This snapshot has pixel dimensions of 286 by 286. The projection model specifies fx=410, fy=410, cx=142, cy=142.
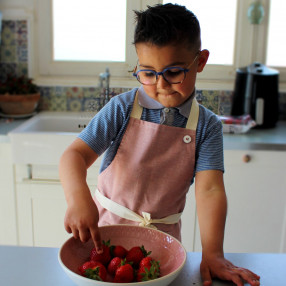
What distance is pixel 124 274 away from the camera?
0.64 m

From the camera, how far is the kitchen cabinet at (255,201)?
1674mm

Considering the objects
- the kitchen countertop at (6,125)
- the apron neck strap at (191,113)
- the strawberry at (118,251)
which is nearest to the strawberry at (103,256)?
the strawberry at (118,251)

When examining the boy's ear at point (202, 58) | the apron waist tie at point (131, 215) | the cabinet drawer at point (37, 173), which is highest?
the boy's ear at point (202, 58)

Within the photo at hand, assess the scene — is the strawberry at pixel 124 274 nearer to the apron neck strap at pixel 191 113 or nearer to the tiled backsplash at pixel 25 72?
the apron neck strap at pixel 191 113

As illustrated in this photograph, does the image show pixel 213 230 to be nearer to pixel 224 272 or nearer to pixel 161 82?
pixel 224 272

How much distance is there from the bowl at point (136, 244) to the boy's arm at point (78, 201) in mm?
33

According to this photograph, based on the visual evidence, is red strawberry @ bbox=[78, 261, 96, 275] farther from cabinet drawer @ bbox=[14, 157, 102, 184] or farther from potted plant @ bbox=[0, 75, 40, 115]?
potted plant @ bbox=[0, 75, 40, 115]

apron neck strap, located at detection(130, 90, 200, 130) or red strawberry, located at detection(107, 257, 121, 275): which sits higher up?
apron neck strap, located at detection(130, 90, 200, 130)

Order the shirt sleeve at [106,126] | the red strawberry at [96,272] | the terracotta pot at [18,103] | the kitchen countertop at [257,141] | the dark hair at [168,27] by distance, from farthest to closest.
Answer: the terracotta pot at [18,103]
the kitchen countertop at [257,141]
the shirt sleeve at [106,126]
the dark hair at [168,27]
the red strawberry at [96,272]

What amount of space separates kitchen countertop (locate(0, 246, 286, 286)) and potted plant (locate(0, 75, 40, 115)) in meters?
1.24

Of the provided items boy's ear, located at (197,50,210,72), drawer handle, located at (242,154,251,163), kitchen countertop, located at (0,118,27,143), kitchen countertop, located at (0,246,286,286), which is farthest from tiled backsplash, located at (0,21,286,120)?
kitchen countertop, located at (0,246,286,286)

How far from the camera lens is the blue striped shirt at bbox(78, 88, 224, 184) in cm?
91

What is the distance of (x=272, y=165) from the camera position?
1681 millimetres

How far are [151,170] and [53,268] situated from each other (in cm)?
33
